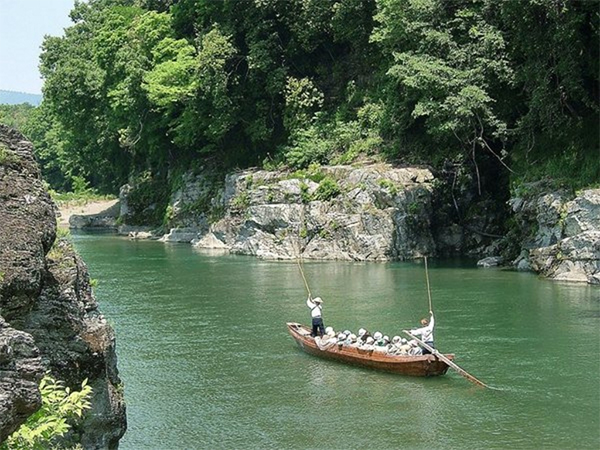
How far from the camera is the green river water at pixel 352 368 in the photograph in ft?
57.5

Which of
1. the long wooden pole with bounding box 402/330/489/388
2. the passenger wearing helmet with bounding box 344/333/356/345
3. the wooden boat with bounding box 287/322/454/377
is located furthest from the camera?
the passenger wearing helmet with bounding box 344/333/356/345

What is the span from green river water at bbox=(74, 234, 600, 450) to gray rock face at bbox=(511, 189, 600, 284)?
107cm

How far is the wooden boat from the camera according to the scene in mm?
21141

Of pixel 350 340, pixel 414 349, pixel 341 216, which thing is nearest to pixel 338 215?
pixel 341 216

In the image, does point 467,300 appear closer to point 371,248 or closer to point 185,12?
point 371,248

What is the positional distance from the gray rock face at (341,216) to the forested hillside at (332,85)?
2602mm

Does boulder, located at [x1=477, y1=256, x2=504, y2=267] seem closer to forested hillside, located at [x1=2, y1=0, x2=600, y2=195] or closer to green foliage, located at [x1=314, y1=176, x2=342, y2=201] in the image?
forested hillside, located at [x1=2, y1=0, x2=600, y2=195]

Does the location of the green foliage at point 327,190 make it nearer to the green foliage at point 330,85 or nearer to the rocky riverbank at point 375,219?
the rocky riverbank at point 375,219

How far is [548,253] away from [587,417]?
19913mm

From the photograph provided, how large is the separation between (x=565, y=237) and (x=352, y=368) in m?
17.2

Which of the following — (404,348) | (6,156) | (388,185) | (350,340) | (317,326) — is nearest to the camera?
(6,156)

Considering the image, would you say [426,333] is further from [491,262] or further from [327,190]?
[327,190]

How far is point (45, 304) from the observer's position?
37.6 feet

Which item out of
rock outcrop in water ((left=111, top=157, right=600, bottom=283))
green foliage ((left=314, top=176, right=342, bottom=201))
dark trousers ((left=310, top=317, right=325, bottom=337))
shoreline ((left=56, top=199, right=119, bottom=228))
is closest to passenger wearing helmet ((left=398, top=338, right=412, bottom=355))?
dark trousers ((left=310, top=317, right=325, bottom=337))
